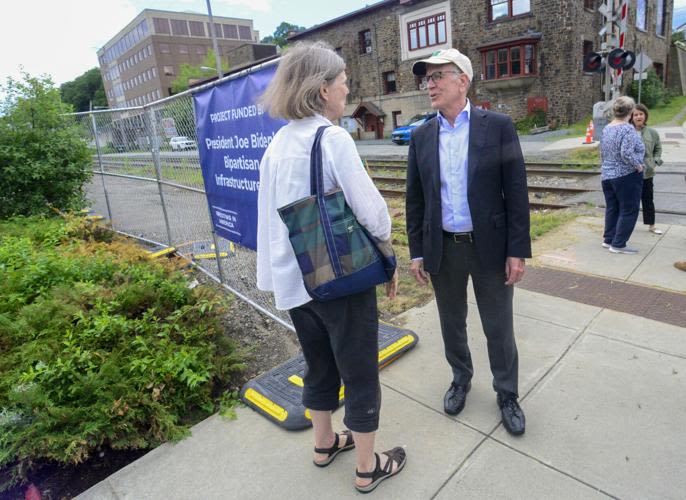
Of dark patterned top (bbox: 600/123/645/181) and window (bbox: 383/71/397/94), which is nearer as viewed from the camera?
dark patterned top (bbox: 600/123/645/181)

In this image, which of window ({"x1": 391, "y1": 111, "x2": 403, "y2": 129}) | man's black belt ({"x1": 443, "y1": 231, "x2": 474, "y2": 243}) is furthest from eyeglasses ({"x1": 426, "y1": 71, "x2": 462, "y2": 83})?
window ({"x1": 391, "y1": 111, "x2": 403, "y2": 129})

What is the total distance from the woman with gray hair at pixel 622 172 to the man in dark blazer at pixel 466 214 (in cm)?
353

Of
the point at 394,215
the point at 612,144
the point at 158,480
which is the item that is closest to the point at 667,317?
the point at 612,144

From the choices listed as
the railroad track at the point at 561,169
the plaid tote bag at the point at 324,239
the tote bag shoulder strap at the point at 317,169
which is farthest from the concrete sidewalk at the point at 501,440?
the railroad track at the point at 561,169

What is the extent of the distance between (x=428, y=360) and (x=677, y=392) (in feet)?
5.07

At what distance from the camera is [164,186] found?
5.98m

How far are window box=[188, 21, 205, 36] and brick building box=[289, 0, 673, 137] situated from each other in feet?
178

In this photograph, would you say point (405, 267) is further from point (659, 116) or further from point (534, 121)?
point (659, 116)

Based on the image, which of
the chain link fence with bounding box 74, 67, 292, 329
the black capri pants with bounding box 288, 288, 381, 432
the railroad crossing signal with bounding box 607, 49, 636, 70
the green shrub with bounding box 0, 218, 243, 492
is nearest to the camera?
the black capri pants with bounding box 288, 288, 381, 432

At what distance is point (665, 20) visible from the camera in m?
35.7

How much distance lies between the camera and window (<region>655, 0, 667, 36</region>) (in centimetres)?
3410

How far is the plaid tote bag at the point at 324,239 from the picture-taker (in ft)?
6.05

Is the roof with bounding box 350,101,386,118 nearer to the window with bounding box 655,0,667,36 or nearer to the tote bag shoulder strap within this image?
the window with bounding box 655,0,667,36

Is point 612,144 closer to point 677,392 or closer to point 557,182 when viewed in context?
point 677,392
